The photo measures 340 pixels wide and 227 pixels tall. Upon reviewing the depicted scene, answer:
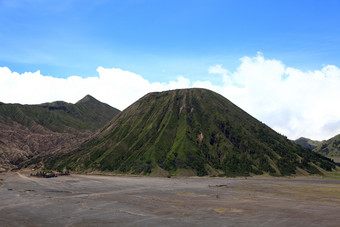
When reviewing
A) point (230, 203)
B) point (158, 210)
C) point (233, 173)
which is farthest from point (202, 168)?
point (158, 210)

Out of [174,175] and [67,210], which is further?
[174,175]

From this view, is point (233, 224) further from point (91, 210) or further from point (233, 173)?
point (233, 173)

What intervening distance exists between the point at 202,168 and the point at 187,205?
125533mm

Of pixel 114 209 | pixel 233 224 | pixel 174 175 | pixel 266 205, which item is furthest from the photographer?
pixel 174 175

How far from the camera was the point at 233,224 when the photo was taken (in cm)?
4719

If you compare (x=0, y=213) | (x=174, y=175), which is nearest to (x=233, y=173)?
(x=174, y=175)

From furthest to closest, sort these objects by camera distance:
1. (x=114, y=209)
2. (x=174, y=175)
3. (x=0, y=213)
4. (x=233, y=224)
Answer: (x=174, y=175) < (x=114, y=209) < (x=0, y=213) < (x=233, y=224)

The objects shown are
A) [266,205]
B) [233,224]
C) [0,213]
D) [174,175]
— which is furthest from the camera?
[174,175]

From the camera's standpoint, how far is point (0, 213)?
56.5 meters

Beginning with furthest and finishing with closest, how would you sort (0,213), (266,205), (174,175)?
(174,175) < (266,205) < (0,213)

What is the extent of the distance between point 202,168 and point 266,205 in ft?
407

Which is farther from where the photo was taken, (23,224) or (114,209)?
(114,209)

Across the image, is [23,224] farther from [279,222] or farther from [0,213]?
[279,222]

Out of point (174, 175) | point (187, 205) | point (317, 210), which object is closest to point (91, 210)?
point (187, 205)
